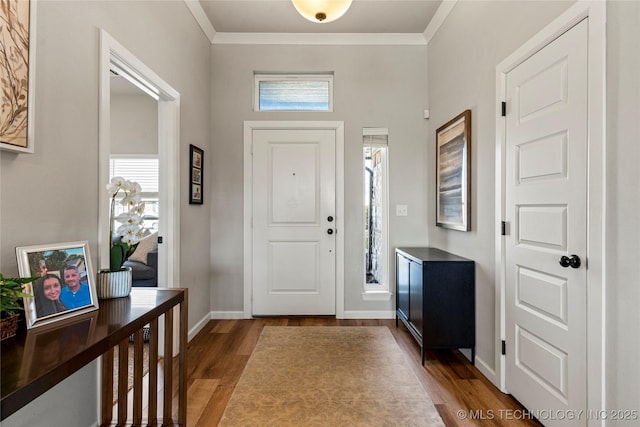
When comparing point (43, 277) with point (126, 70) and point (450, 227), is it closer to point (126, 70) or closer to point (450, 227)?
point (126, 70)

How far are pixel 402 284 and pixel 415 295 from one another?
43 cm

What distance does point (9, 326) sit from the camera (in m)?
1.00

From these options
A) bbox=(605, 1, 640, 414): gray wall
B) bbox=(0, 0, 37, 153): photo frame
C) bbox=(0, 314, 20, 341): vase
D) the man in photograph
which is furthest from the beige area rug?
bbox=(0, 0, 37, 153): photo frame

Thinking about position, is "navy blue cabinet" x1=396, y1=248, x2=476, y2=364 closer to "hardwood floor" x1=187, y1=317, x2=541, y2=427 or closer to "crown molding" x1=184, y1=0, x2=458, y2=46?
"hardwood floor" x1=187, y1=317, x2=541, y2=427

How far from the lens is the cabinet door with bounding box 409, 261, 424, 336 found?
2.47 metres

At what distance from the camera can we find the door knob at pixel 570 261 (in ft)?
4.80

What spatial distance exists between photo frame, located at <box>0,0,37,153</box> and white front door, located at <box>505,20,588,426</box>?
7.56 ft

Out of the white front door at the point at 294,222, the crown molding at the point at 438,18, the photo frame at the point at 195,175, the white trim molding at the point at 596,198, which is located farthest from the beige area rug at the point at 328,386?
the crown molding at the point at 438,18

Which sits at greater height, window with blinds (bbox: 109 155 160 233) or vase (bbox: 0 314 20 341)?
window with blinds (bbox: 109 155 160 233)

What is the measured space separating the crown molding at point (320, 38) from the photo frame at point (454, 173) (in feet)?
3.70

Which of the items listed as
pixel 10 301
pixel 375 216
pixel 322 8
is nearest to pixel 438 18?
pixel 322 8

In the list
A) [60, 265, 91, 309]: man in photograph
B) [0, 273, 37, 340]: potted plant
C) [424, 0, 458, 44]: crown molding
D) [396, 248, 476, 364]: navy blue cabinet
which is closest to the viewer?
[0, 273, 37, 340]: potted plant

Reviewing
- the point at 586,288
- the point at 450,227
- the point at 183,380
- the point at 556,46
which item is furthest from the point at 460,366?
the point at 556,46

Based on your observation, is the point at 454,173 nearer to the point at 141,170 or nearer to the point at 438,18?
the point at 438,18
